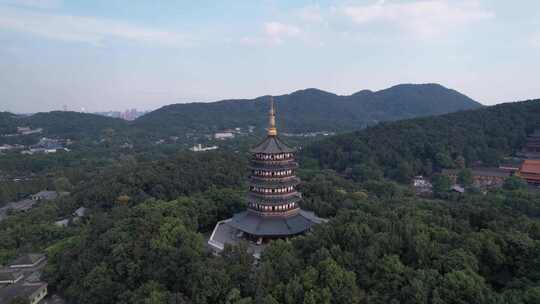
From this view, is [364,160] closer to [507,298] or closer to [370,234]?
[370,234]

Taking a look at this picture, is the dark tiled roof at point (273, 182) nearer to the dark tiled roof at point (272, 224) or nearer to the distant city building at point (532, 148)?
the dark tiled roof at point (272, 224)

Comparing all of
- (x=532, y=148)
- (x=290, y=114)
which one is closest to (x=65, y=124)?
(x=290, y=114)

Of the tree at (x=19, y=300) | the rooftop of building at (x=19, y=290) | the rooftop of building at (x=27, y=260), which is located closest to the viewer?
the tree at (x=19, y=300)

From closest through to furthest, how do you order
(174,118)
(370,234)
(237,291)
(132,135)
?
(237,291), (370,234), (132,135), (174,118)

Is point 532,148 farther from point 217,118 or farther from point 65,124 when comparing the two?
point 65,124

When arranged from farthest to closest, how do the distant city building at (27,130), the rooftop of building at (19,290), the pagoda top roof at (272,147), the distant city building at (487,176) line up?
the distant city building at (27,130), the distant city building at (487,176), the pagoda top roof at (272,147), the rooftop of building at (19,290)

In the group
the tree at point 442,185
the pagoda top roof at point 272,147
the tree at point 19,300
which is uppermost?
the pagoda top roof at point 272,147

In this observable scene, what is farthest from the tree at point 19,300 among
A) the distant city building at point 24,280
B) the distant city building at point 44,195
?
the distant city building at point 44,195

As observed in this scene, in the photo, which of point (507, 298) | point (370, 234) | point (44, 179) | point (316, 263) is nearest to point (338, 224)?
point (370, 234)
